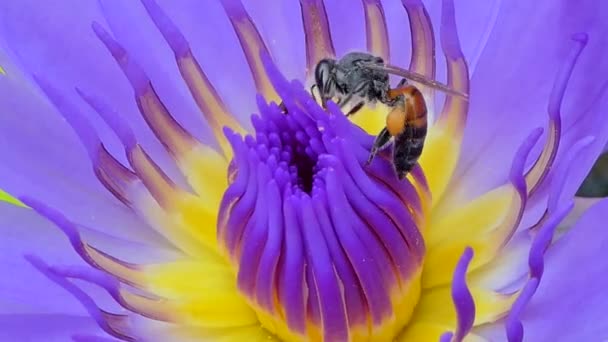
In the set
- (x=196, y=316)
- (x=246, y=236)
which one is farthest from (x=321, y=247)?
(x=196, y=316)

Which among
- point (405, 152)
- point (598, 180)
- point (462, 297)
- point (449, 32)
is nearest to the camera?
point (462, 297)

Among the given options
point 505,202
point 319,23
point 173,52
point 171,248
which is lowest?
point 505,202

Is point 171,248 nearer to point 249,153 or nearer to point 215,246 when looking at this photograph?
point 215,246

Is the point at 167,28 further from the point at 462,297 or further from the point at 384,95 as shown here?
the point at 462,297

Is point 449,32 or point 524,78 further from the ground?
point 449,32

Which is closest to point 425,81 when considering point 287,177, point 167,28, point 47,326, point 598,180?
point 287,177

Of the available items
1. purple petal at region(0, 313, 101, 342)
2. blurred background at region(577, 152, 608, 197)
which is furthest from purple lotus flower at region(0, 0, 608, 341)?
blurred background at region(577, 152, 608, 197)
